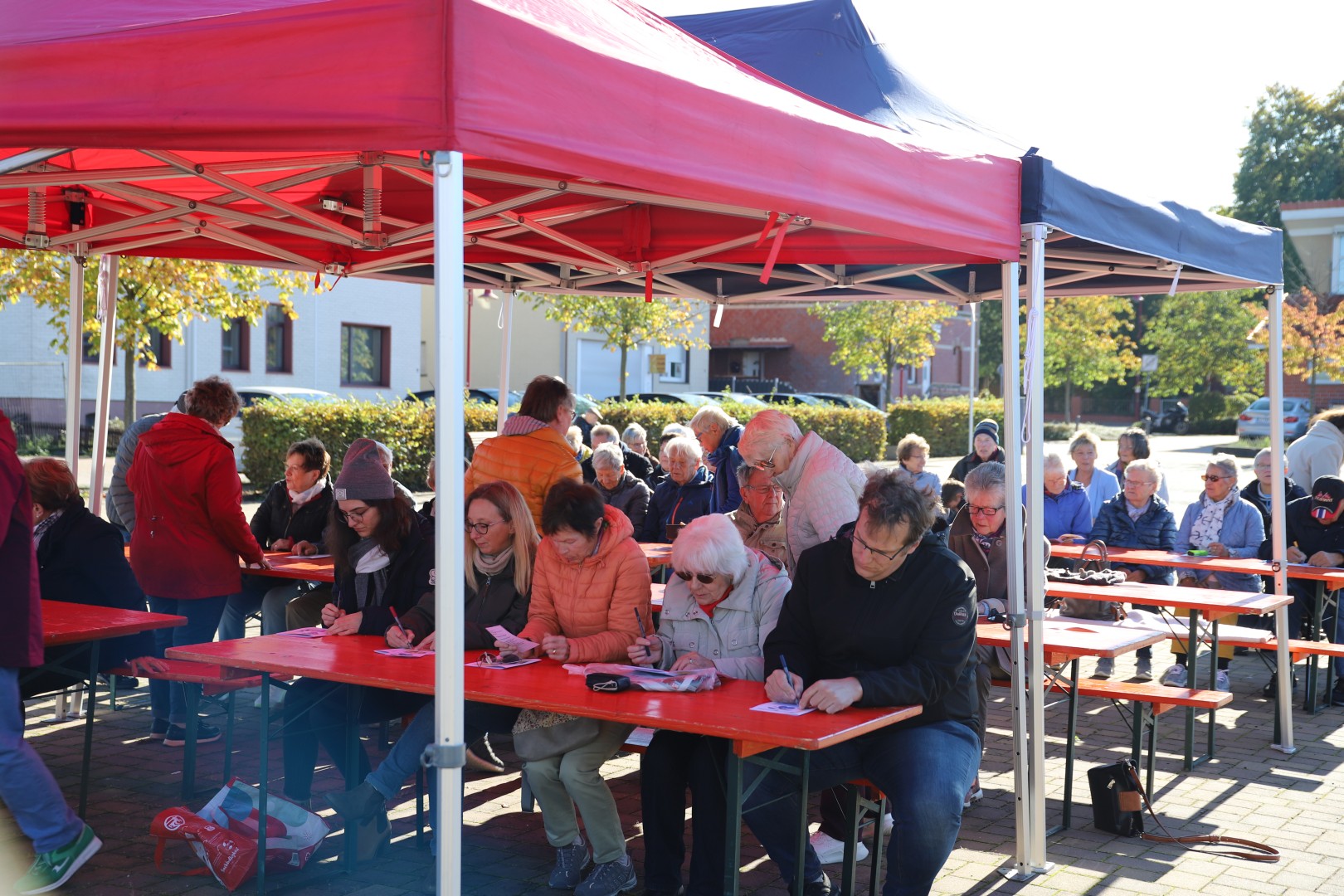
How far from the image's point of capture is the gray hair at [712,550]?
4.26 m

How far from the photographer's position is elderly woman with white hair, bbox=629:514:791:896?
164 inches

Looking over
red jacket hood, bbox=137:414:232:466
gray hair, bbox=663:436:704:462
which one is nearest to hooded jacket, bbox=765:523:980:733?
red jacket hood, bbox=137:414:232:466

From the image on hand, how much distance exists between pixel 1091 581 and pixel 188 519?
189 inches

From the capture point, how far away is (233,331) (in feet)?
90.0

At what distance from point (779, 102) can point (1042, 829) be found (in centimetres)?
288

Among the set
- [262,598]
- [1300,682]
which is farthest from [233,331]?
[1300,682]

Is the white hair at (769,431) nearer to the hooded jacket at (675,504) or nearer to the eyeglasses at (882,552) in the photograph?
the eyeglasses at (882,552)

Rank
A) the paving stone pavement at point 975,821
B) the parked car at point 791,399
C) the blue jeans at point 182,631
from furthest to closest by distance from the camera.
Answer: the parked car at point 791,399 < the blue jeans at point 182,631 < the paving stone pavement at point 975,821

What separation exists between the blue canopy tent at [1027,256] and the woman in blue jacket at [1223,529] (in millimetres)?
1270

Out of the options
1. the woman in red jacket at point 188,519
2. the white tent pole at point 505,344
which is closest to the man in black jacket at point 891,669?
the woman in red jacket at point 188,519

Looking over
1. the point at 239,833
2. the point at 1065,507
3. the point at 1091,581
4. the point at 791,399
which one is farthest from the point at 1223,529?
the point at 791,399

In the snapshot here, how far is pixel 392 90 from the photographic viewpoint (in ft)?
9.75

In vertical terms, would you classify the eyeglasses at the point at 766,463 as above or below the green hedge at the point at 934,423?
below

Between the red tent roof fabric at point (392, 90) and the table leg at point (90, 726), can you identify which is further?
the table leg at point (90, 726)
